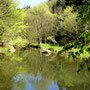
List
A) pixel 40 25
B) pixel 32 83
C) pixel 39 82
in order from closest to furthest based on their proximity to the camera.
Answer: pixel 32 83
pixel 39 82
pixel 40 25

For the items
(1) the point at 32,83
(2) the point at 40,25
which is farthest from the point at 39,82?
(2) the point at 40,25

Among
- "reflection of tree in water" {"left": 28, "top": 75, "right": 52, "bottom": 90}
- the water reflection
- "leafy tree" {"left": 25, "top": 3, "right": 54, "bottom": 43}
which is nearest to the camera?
the water reflection

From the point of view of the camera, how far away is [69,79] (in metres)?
11.6

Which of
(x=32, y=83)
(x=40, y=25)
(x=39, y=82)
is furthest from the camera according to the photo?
(x=40, y=25)

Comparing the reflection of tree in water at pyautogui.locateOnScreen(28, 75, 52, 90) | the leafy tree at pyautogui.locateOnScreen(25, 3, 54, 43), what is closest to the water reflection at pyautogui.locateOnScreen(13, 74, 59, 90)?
the reflection of tree in water at pyautogui.locateOnScreen(28, 75, 52, 90)

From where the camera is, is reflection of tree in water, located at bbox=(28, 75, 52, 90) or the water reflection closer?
the water reflection

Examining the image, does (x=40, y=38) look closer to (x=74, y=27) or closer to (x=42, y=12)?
(x=42, y=12)

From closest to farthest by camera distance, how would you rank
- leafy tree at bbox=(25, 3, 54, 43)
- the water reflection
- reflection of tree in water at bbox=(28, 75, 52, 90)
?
the water reflection < reflection of tree in water at bbox=(28, 75, 52, 90) < leafy tree at bbox=(25, 3, 54, 43)

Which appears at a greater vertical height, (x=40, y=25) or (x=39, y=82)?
(x=40, y=25)

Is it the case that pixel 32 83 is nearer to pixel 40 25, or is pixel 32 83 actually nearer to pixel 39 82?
pixel 39 82

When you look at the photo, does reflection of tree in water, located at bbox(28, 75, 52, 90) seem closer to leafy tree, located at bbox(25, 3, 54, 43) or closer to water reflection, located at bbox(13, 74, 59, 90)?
water reflection, located at bbox(13, 74, 59, 90)

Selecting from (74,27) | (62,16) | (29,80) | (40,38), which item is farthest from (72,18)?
(29,80)

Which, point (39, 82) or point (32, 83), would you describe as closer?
point (32, 83)

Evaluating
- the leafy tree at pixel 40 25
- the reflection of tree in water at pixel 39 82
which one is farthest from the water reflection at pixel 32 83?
the leafy tree at pixel 40 25
